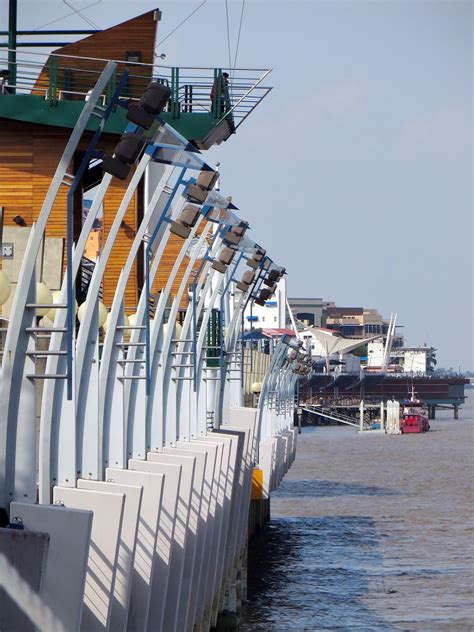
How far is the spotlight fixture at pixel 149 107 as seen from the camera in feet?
44.8

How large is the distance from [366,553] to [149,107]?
37.4 metres

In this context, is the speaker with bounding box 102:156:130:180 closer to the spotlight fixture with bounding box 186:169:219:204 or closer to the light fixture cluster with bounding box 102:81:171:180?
the light fixture cluster with bounding box 102:81:171:180

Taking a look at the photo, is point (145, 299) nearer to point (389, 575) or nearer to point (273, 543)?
point (389, 575)

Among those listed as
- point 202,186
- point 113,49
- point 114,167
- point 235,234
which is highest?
point 113,49

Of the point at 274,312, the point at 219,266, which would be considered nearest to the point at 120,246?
the point at 219,266

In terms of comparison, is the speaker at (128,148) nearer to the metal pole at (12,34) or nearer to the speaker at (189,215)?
the speaker at (189,215)

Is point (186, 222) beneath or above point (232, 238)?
beneath

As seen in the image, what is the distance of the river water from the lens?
36.5 m

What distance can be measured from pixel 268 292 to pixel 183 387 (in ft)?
27.9

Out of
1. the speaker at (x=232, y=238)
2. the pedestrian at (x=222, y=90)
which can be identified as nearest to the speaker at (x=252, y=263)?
the pedestrian at (x=222, y=90)

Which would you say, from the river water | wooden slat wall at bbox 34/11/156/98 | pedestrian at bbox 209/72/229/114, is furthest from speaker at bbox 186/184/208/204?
the river water

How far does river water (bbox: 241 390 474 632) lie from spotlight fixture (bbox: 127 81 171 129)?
21795 millimetres

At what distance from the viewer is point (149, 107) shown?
44.9ft

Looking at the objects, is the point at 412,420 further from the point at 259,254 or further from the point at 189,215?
the point at 189,215
